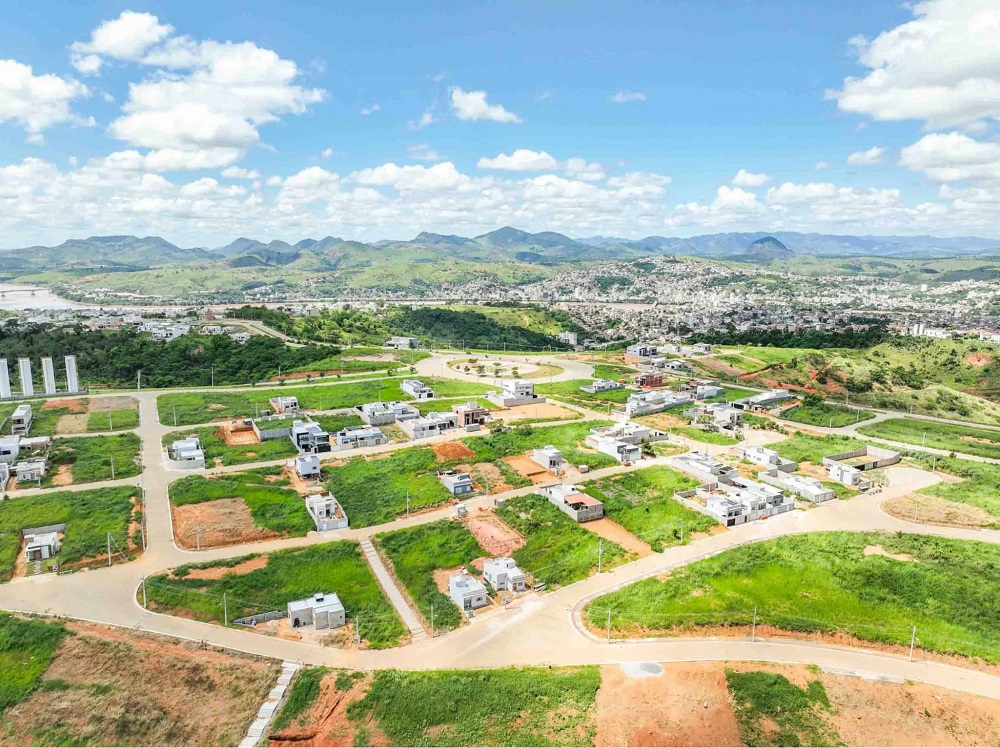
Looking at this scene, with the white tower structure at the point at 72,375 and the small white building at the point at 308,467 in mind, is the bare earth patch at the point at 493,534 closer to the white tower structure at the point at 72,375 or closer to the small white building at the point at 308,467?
the small white building at the point at 308,467

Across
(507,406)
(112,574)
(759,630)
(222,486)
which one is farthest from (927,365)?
(112,574)

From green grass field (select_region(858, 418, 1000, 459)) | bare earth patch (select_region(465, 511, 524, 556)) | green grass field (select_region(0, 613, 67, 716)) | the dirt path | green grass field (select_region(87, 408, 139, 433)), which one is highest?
green grass field (select_region(87, 408, 139, 433))

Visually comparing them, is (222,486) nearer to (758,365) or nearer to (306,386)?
(306,386)

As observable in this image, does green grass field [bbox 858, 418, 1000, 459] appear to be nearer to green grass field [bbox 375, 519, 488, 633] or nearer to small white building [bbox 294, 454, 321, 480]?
green grass field [bbox 375, 519, 488, 633]

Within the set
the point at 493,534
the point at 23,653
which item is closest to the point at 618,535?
the point at 493,534

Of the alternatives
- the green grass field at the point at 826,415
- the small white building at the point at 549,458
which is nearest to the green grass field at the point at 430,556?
the small white building at the point at 549,458

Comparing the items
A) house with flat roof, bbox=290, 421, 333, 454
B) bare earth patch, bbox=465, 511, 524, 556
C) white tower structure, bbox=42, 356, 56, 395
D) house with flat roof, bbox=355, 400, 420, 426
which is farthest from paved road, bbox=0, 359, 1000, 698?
white tower structure, bbox=42, 356, 56, 395

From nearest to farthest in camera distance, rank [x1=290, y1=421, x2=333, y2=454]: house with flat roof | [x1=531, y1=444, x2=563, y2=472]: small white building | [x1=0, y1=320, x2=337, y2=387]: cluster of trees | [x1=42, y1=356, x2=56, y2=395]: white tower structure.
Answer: [x1=531, y1=444, x2=563, y2=472]: small white building < [x1=290, y1=421, x2=333, y2=454]: house with flat roof < [x1=42, y1=356, x2=56, y2=395]: white tower structure < [x1=0, y1=320, x2=337, y2=387]: cluster of trees
